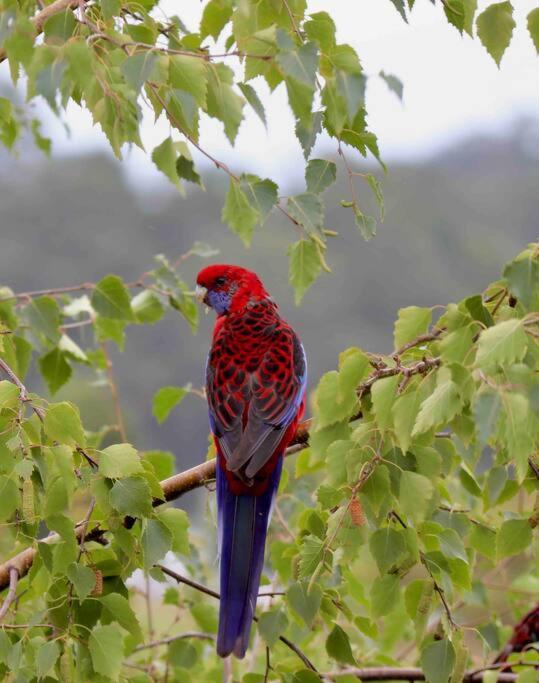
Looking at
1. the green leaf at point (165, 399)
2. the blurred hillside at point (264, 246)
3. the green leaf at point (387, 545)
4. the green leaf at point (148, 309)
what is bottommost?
the blurred hillside at point (264, 246)

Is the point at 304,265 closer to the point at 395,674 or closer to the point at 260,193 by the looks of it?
the point at 260,193

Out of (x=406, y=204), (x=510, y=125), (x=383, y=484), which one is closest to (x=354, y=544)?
(x=383, y=484)

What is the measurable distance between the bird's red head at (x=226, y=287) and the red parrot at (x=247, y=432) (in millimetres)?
169

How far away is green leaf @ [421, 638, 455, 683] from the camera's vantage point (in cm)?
168

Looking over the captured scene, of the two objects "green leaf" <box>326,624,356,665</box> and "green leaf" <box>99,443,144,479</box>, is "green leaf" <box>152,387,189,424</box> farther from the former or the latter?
"green leaf" <box>99,443,144,479</box>

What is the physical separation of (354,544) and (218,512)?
0.65 m

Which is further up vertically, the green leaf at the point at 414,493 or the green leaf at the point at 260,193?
the green leaf at the point at 260,193

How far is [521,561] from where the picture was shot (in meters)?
4.01

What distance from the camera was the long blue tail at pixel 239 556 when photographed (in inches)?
74.9

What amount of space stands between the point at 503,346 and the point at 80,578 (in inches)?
30.0

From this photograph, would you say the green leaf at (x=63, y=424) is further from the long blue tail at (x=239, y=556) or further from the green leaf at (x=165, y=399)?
the green leaf at (x=165, y=399)

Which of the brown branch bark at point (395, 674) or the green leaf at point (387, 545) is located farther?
the brown branch bark at point (395, 674)

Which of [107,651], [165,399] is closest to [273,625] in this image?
[107,651]

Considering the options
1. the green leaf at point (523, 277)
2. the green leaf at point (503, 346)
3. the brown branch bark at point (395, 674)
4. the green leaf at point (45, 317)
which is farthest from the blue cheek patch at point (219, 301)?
the green leaf at point (503, 346)
